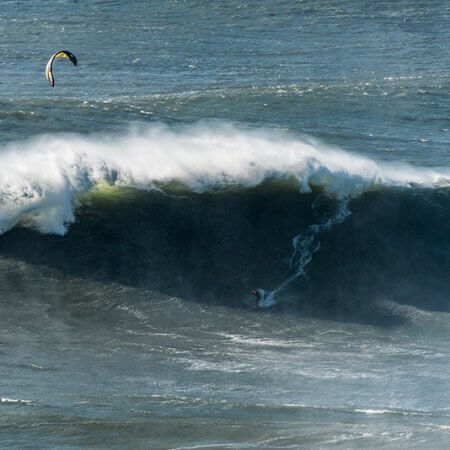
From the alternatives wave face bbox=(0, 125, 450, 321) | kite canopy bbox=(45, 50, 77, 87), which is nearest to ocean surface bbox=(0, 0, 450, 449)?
wave face bbox=(0, 125, 450, 321)

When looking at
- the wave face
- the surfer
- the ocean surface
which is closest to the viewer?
the ocean surface

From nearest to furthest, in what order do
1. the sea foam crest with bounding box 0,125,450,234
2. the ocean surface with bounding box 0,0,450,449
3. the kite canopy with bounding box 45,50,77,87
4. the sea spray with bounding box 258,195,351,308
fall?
the ocean surface with bounding box 0,0,450,449 < the sea spray with bounding box 258,195,351,308 < the kite canopy with bounding box 45,50,77,87 < the sea foam crest with bounding box 0,125,450,234

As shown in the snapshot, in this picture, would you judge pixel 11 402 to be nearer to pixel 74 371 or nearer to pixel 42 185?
pixel 74 371

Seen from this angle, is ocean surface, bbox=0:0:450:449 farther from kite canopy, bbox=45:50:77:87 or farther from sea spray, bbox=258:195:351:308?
kite canopy, bbox=45:50:77:87

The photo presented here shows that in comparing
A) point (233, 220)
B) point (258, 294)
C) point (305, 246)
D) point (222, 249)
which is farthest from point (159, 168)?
point (258, 294)

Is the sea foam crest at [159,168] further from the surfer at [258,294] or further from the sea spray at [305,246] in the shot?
the surfer at [258,294]

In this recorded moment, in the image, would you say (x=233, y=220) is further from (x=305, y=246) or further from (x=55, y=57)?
(x=55, y=57)
